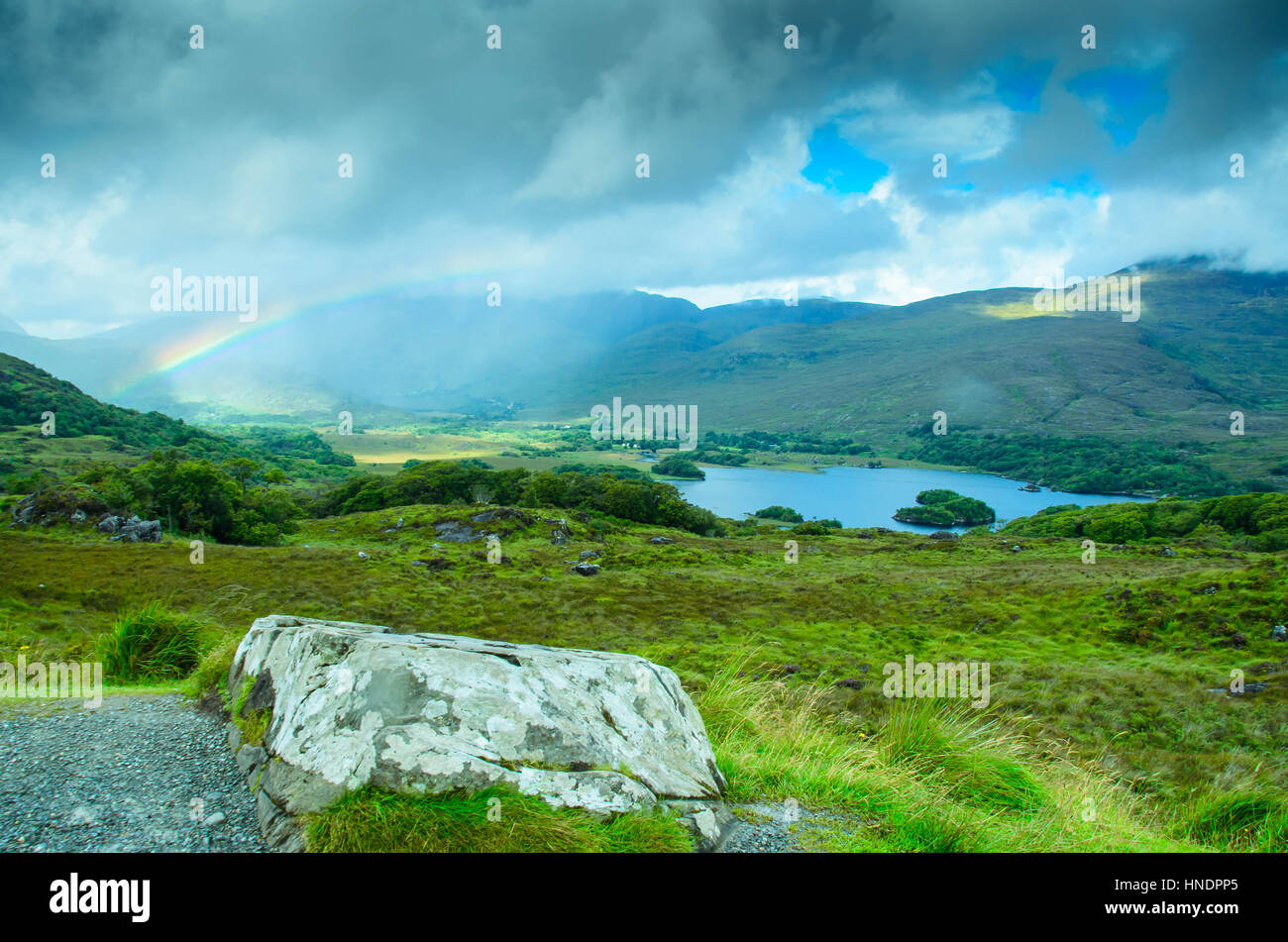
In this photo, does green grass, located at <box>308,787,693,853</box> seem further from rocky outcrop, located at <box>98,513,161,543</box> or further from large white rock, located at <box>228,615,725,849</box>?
rocky outcrop, located at <box>98,513,161,543</box>

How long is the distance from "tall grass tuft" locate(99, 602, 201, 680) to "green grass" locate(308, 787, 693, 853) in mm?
6365

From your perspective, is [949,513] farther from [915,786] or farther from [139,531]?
[915,786]

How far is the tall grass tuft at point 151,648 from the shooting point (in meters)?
7.88

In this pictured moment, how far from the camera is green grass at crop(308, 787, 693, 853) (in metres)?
3.19

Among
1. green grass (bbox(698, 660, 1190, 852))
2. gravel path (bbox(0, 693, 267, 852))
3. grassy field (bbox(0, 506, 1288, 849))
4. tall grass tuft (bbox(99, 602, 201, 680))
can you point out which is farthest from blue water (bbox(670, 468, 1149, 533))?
gravel path (bbox(0, 693, 267, 852))

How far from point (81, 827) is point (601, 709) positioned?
3.24 metres

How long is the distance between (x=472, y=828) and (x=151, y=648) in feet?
25.2

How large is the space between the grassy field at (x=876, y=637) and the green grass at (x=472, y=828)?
136 mm

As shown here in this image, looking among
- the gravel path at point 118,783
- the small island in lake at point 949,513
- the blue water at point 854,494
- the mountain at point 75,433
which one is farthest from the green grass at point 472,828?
the small island in lake at point 949,513

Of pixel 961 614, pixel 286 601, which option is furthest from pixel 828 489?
pixel 286 601

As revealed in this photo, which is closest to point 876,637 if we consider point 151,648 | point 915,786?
point 915,786

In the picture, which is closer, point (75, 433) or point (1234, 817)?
point (1234, 817)

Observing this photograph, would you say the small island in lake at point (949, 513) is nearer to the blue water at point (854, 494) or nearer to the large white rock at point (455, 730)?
the blue water at point (854, 494)

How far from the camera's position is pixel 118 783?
3.94m
